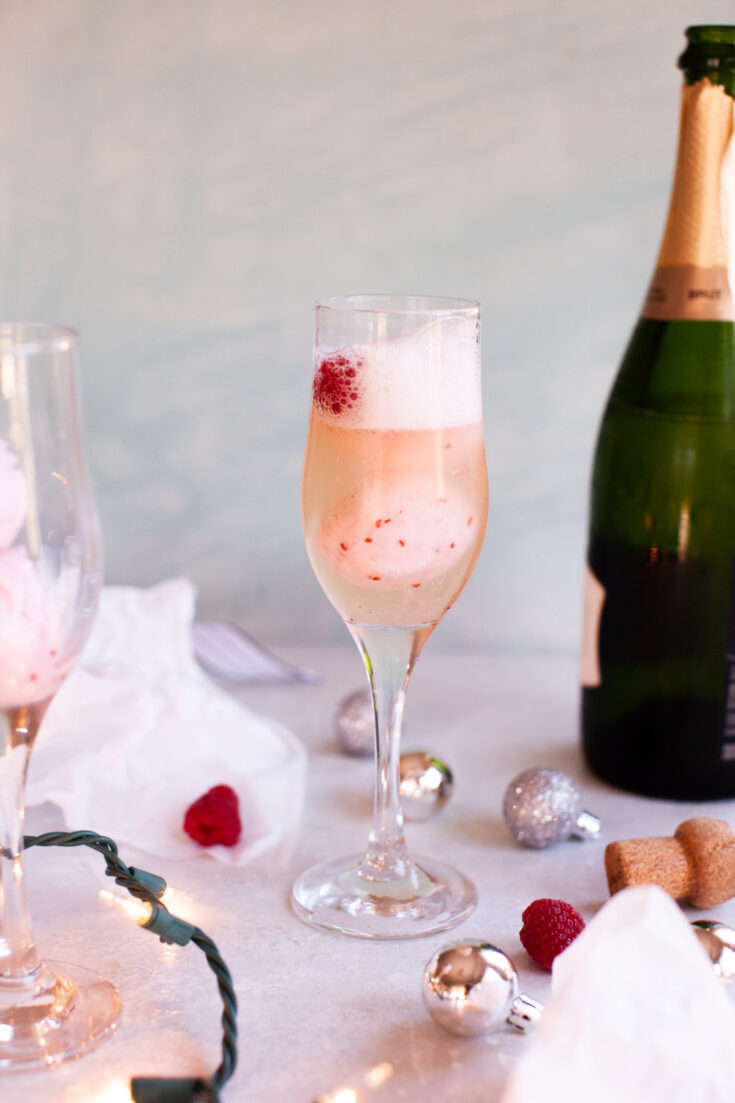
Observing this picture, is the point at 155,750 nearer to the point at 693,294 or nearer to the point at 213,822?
the point at 213,822

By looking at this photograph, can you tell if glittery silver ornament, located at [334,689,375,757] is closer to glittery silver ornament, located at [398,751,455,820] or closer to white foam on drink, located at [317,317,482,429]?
glittery silver ornament, located at [398,751,455,820]

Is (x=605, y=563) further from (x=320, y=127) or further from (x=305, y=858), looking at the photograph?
(x=320, y=127)

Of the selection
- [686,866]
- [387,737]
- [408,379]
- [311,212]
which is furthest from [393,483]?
[311,212]

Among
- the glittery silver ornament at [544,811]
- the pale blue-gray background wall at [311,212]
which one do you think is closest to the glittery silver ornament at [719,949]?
the glittery silver ornament at [544,811]

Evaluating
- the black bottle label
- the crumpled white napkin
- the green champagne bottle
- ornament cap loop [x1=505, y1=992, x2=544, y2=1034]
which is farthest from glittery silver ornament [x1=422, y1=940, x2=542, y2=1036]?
the black bottle label

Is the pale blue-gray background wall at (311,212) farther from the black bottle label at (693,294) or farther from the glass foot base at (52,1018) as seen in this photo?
the glass foot base at (52,1018)

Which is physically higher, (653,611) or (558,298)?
(558,298)

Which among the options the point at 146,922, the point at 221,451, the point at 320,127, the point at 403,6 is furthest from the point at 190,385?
the point at 146,922

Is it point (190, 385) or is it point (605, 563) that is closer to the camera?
point (605, 563)
